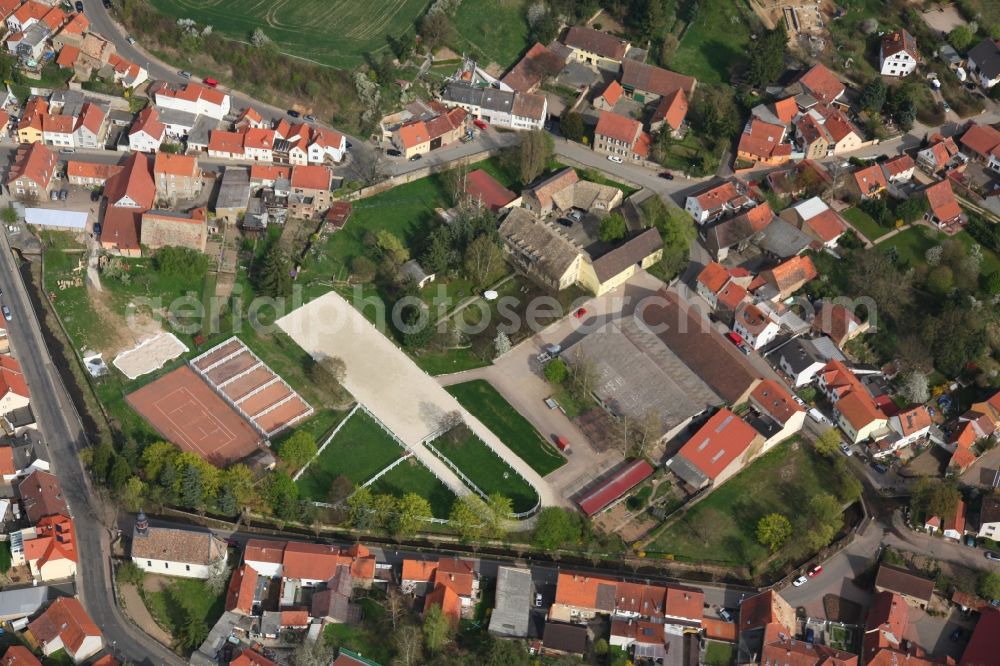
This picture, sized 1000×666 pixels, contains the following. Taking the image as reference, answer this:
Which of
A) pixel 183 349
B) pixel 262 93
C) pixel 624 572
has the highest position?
pixel 262 93

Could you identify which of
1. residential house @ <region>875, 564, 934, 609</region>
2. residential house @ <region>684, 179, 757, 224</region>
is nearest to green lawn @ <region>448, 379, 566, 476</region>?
residential house @ <region>875, 564, 934, 609</region>

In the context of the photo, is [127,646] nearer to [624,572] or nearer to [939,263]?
→ [624,572]

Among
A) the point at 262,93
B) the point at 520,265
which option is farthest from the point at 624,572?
the point at 262,93

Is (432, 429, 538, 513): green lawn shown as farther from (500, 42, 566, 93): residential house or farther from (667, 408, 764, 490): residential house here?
(500, 42, 566, 93): residential house

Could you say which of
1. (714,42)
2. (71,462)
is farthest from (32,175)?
(714,42)

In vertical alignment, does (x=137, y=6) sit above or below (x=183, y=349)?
above

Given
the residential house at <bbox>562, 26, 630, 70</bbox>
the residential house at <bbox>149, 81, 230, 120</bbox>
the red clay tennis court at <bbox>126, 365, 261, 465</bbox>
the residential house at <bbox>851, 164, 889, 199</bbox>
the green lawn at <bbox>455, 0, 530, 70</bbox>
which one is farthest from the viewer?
the residential house at <bbox>562, 26, 630, 70</bbox>
